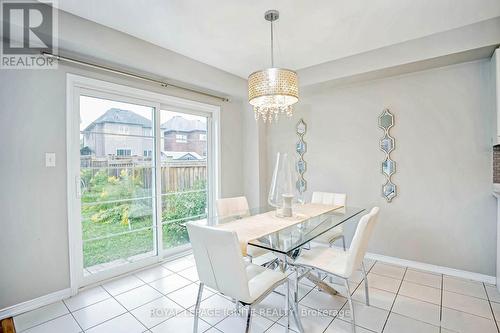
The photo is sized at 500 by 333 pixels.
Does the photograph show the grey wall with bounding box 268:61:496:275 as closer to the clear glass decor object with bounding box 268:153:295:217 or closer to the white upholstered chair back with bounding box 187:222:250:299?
the clear glass decor object with bounding box 268:153:295:217

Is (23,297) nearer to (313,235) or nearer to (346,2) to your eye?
(313,235)

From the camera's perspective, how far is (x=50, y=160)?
87.4 inches

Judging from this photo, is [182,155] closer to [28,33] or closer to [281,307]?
[28,33]

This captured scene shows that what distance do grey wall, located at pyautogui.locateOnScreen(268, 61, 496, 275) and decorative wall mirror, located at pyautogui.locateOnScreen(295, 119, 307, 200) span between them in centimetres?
24

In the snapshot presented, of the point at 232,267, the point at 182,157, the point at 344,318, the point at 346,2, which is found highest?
the point at 346,2

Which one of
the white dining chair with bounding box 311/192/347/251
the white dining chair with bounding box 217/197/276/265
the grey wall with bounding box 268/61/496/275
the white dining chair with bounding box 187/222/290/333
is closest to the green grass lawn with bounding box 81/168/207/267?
the white dining chair with bounding box 217/197/276/265

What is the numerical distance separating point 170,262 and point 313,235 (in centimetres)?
204

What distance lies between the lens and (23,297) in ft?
6.82

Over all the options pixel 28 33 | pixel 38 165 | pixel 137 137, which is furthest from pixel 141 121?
pixel 28 33

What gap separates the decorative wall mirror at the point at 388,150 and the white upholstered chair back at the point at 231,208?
1740 mm

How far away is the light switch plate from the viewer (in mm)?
2201

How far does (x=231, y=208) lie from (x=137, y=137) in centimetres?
138

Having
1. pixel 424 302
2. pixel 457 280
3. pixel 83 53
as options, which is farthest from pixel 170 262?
pixel 457 280

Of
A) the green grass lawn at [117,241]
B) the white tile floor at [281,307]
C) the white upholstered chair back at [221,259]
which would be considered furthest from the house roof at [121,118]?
the white upholstered chair back at [221,259]
